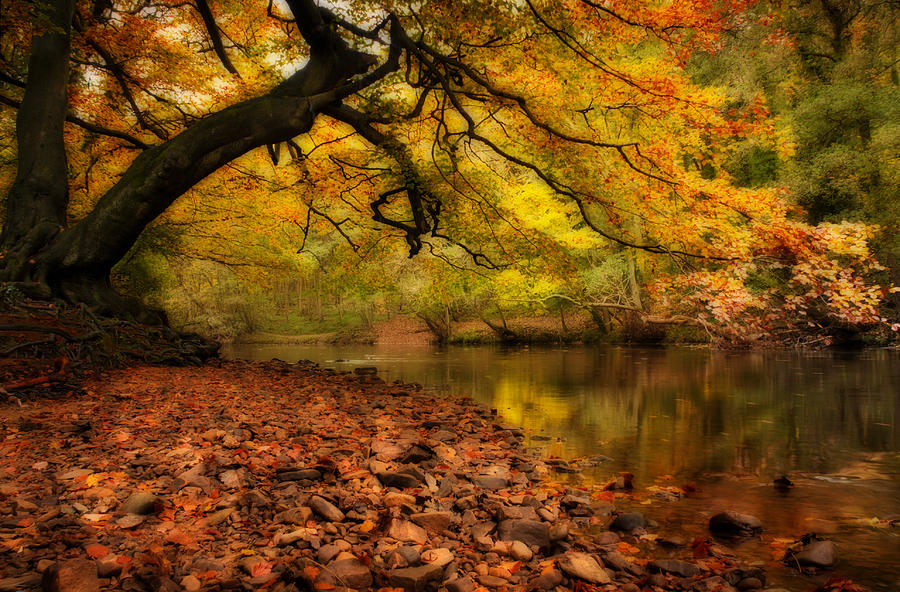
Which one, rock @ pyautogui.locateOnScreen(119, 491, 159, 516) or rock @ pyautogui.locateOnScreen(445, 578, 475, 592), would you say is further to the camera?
rock @ pyautogui.locateOnScreen(119, 491, 159, 516)

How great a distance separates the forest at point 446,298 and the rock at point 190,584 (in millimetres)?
13

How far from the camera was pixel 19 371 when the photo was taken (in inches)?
213

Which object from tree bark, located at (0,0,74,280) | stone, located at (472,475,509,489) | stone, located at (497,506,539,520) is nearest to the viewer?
stone, located at (497,506,539,520)

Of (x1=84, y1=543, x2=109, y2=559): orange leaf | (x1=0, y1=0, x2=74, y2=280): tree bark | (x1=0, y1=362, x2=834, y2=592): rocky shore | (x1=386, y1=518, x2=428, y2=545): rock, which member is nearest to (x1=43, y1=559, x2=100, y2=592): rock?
(x1=0, y1=362, x2=834, y2=592): rocky shore

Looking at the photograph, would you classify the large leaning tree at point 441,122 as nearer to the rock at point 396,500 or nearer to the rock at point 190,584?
the rock at point 396,500

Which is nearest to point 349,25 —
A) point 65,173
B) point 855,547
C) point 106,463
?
→ point 65,173

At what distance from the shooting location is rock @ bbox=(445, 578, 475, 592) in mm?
2156

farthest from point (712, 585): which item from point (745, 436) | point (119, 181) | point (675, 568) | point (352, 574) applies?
point (119, 181)

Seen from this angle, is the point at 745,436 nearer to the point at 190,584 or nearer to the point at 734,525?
the point at 734,525

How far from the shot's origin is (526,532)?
276cm

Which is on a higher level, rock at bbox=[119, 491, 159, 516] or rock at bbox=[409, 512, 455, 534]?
rock at bbox=[119, 491, 159, 516]

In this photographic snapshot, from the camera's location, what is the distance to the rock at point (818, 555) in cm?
257

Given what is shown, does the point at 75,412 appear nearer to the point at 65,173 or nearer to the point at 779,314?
the point at 65,173

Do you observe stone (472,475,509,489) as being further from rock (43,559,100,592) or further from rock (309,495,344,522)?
rock (43,559,100,592)
